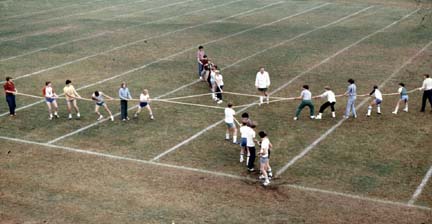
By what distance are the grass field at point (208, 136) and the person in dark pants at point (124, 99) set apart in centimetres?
33

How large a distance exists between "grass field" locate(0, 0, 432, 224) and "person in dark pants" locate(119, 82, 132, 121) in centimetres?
33

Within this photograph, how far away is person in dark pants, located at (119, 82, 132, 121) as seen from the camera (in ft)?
69.6

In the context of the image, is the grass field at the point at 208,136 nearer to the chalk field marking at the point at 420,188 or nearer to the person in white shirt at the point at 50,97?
the chalk field marking at the point at 420,188

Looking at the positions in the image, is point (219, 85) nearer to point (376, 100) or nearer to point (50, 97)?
point (376, 100)

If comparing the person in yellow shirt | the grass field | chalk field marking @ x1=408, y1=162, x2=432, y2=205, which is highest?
the person in yellow shirt

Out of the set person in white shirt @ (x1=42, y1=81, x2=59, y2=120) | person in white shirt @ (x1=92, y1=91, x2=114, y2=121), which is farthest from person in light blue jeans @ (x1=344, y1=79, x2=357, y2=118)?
person in white shirt @ (x1=42, y1=81, x2=59, y2=120)

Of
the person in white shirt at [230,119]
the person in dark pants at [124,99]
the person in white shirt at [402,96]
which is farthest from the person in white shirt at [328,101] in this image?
the person in dark pants at [124,99]

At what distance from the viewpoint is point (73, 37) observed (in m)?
37.4

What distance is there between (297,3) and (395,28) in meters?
14.3

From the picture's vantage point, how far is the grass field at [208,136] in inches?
580

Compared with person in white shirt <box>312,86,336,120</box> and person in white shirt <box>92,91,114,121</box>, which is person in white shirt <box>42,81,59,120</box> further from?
person in white shirt <box>312,86,336,120</box>

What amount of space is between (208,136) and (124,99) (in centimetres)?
377

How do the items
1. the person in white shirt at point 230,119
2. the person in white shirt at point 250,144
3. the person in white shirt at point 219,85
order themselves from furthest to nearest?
the person in white shirt at point 219,85 < the person in white shirt at point 230,119 < the person in white shirt at point 250,144

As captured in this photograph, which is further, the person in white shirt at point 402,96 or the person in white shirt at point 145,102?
the person in white shirt at point 402,96
